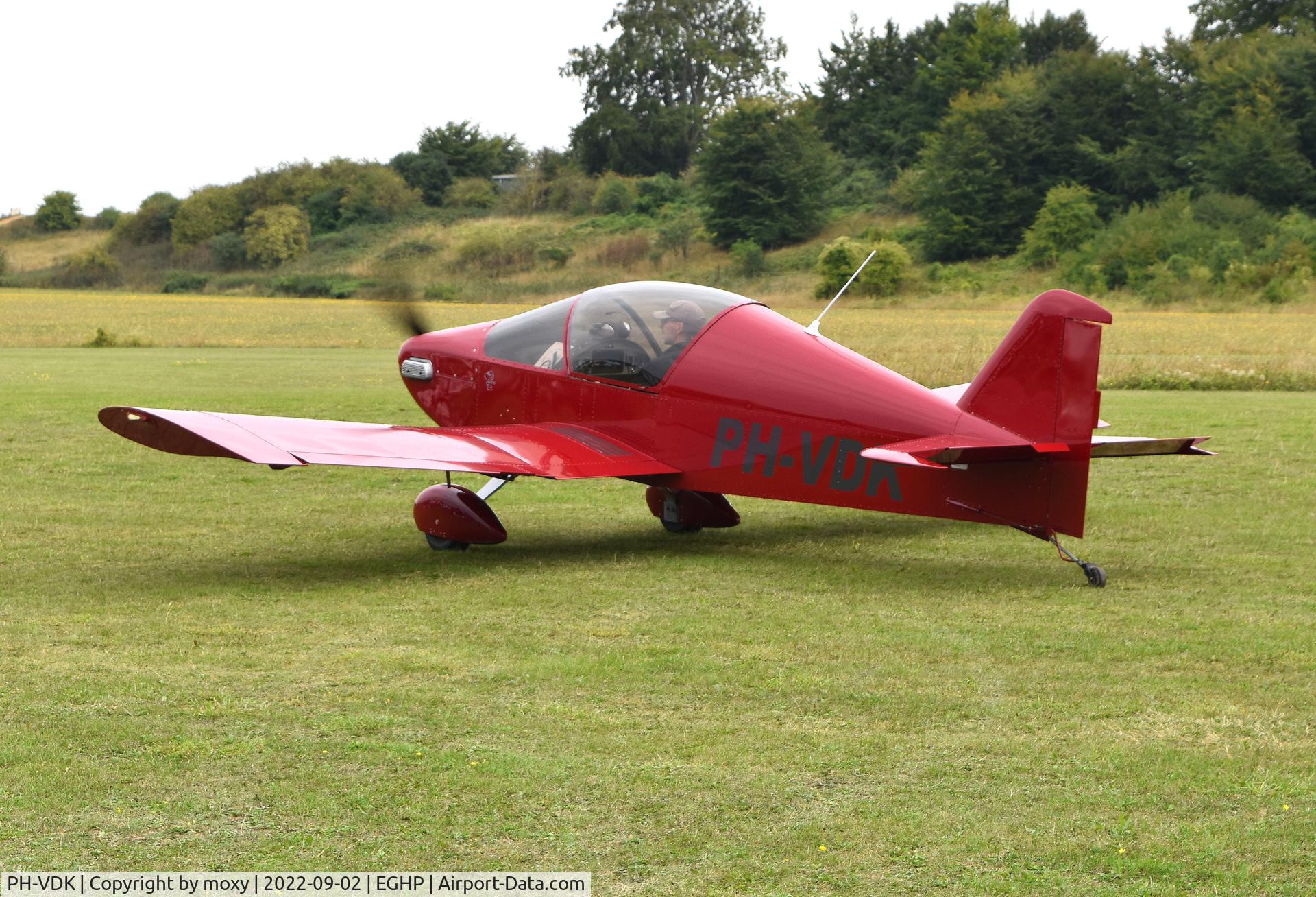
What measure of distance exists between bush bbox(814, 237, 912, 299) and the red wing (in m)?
51.1

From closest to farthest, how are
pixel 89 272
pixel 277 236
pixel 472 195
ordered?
pixel 277 236, pixel 89 272, pixel 472 195

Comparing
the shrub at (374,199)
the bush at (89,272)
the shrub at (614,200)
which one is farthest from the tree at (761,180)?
the bush at (89,272)

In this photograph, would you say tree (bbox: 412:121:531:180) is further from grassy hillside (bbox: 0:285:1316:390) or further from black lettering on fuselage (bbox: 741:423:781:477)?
black lettering on fuselage (bbox: 741:423:781:477)

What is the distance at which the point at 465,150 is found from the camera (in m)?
101

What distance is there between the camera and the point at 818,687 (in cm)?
588

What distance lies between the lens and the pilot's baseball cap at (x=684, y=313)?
9.46 metres

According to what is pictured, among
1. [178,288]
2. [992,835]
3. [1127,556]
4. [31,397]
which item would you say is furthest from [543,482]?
[178,288]

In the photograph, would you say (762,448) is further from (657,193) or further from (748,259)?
(657,193)

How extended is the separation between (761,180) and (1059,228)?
16952 millimetres

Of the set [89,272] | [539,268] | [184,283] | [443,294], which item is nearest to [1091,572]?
[443,294]

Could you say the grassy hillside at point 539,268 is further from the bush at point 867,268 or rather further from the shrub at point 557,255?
the bush at point 867,268

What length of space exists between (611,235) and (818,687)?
76.0 metres

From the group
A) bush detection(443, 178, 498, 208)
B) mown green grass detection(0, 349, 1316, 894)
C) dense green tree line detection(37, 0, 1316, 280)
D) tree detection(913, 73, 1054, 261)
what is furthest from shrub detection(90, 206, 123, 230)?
mown green grass detection(0, 349, 1316, 894)

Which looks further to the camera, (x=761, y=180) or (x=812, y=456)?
(x=761, y=180)
